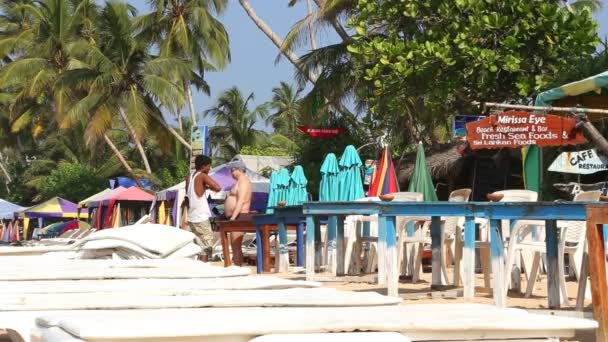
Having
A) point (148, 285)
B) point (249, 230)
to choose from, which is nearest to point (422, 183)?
point (249, 230)

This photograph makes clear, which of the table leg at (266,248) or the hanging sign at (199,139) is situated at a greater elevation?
the hanging sign at (199,139)

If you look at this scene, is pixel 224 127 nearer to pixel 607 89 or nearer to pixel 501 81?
pixel 501 81

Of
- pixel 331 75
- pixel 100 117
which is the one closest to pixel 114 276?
pixel 331 75

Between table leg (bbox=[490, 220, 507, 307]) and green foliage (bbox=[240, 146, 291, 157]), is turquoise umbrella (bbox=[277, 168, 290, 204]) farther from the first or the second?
green foliage (bbox=[240, 146, 291, 157])

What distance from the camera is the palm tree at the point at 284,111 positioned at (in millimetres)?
54044

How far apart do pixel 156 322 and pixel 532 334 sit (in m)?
1.23

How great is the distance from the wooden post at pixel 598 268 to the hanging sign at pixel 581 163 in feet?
24.3

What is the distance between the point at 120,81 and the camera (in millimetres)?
33094

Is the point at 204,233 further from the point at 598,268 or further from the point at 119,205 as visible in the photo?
the point at 119,205

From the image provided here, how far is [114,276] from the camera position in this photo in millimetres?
5703

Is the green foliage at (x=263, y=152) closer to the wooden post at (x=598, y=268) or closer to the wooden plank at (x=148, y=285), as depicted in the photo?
the wooden plank at (x=148, y=285)

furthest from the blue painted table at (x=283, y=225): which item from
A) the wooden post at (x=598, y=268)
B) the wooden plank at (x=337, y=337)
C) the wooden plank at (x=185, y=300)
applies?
the wooden plank at (x=337, y=337)

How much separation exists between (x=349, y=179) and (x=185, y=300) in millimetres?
10347

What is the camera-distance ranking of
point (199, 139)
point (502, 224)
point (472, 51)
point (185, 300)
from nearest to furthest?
point (185, 300) < point (502, 224) < point (472, 51) < point (199, 139)
